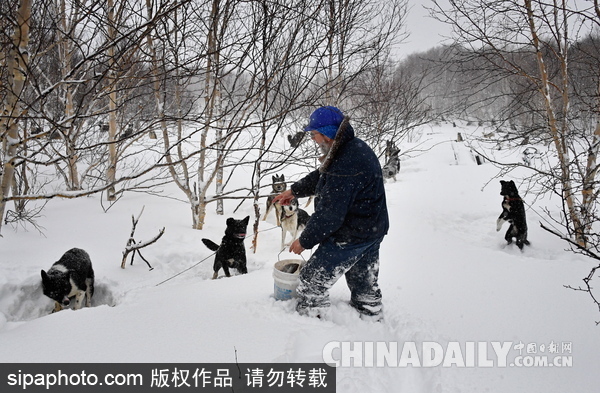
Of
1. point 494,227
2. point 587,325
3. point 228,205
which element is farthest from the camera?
point 228,205

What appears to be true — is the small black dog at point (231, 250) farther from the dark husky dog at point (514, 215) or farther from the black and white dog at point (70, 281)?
the dark husky dog at point (514, 215)

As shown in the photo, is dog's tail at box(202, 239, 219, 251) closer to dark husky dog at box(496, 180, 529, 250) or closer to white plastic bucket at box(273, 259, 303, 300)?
white plastic bucket at box(273, 259, 303, 300)

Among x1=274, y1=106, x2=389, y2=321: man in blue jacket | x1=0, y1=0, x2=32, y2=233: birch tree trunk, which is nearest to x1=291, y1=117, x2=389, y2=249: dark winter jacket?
x1=274, y1=106, x2=389, y2=321: man in blue jacket

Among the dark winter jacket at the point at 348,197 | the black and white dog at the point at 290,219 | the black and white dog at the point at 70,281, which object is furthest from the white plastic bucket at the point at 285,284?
the black and white dog at the point at 290,219

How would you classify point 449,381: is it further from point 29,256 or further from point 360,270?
point 29,256

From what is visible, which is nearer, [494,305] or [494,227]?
[494,305]

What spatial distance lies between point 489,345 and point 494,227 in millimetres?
5934

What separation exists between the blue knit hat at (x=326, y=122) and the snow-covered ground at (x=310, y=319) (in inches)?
67.5

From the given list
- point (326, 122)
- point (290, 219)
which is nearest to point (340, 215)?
point (326, 122)

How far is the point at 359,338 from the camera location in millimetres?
2680

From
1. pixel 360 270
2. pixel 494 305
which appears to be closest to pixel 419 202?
pixel 494 305

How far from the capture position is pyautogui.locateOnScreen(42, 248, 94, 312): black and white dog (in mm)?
Result: 3525

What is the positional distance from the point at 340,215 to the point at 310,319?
40.8 inches

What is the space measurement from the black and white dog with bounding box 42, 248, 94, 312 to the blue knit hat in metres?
3.31
